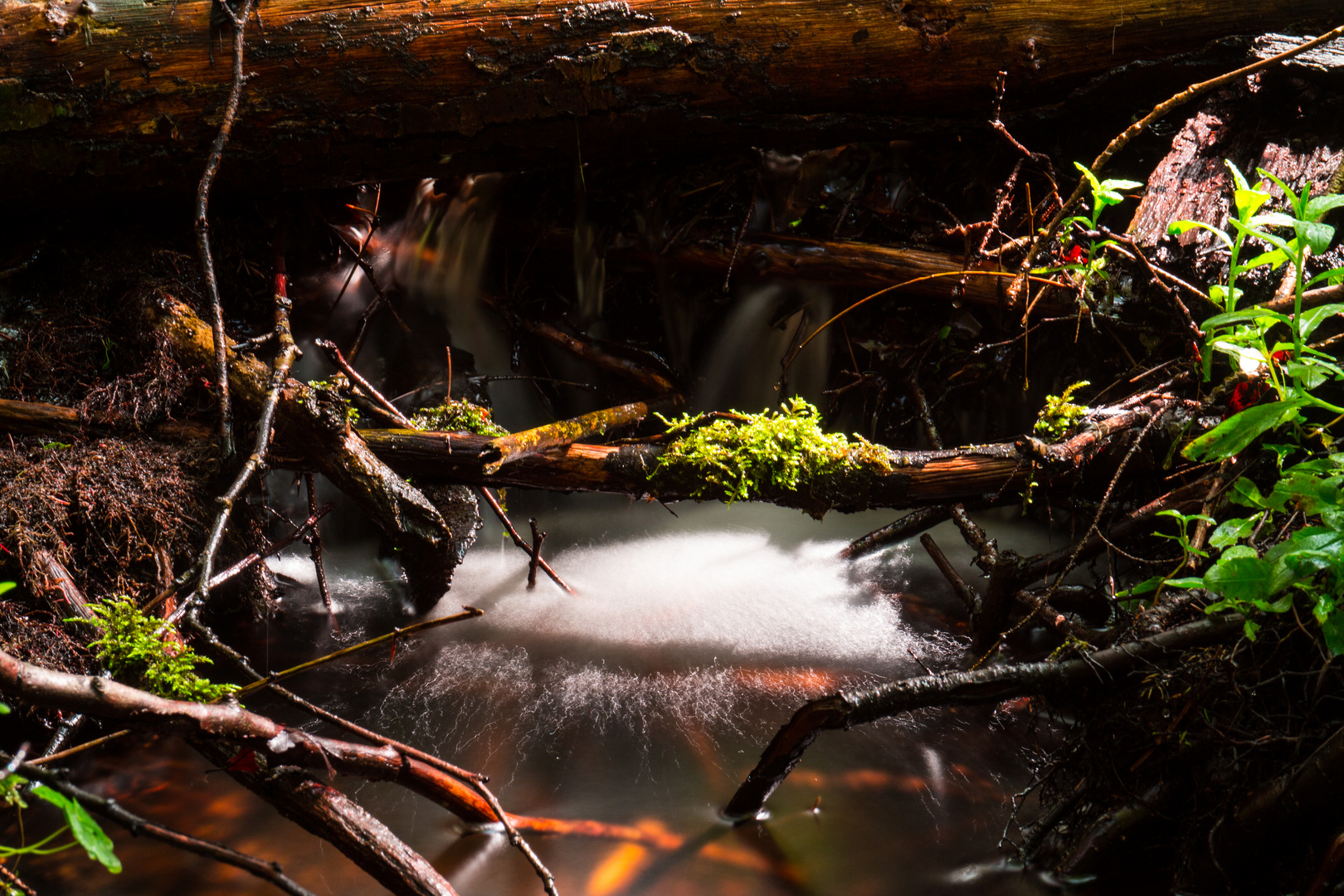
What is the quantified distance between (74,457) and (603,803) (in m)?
2.39

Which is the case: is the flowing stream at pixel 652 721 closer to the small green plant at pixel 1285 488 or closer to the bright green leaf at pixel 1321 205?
the small green plant at pixel 1285 488

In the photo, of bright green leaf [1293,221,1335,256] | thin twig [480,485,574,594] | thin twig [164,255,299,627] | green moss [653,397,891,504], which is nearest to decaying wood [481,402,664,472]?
thin twig [480,485,574,594]

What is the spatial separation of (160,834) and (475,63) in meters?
3.18

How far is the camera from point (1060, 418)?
110 inches

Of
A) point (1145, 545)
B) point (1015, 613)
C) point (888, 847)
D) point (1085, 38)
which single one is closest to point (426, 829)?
point (888, 847)

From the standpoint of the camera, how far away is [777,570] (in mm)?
3957

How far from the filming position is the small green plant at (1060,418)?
2.78 m

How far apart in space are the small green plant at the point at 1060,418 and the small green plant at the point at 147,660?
2.74m

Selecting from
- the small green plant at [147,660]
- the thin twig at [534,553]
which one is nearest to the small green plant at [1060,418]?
the thin twig at [534,553]

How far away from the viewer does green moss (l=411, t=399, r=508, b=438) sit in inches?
131

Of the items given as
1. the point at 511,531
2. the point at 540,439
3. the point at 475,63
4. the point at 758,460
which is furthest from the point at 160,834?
the point at 475,63

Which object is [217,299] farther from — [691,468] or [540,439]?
[691,468]

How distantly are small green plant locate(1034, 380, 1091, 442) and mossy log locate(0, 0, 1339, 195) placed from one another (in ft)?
5.57

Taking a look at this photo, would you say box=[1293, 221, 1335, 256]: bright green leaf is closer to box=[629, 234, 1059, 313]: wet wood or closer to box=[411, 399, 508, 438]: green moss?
box=[629, 234, 1059, 313]: wet wood
